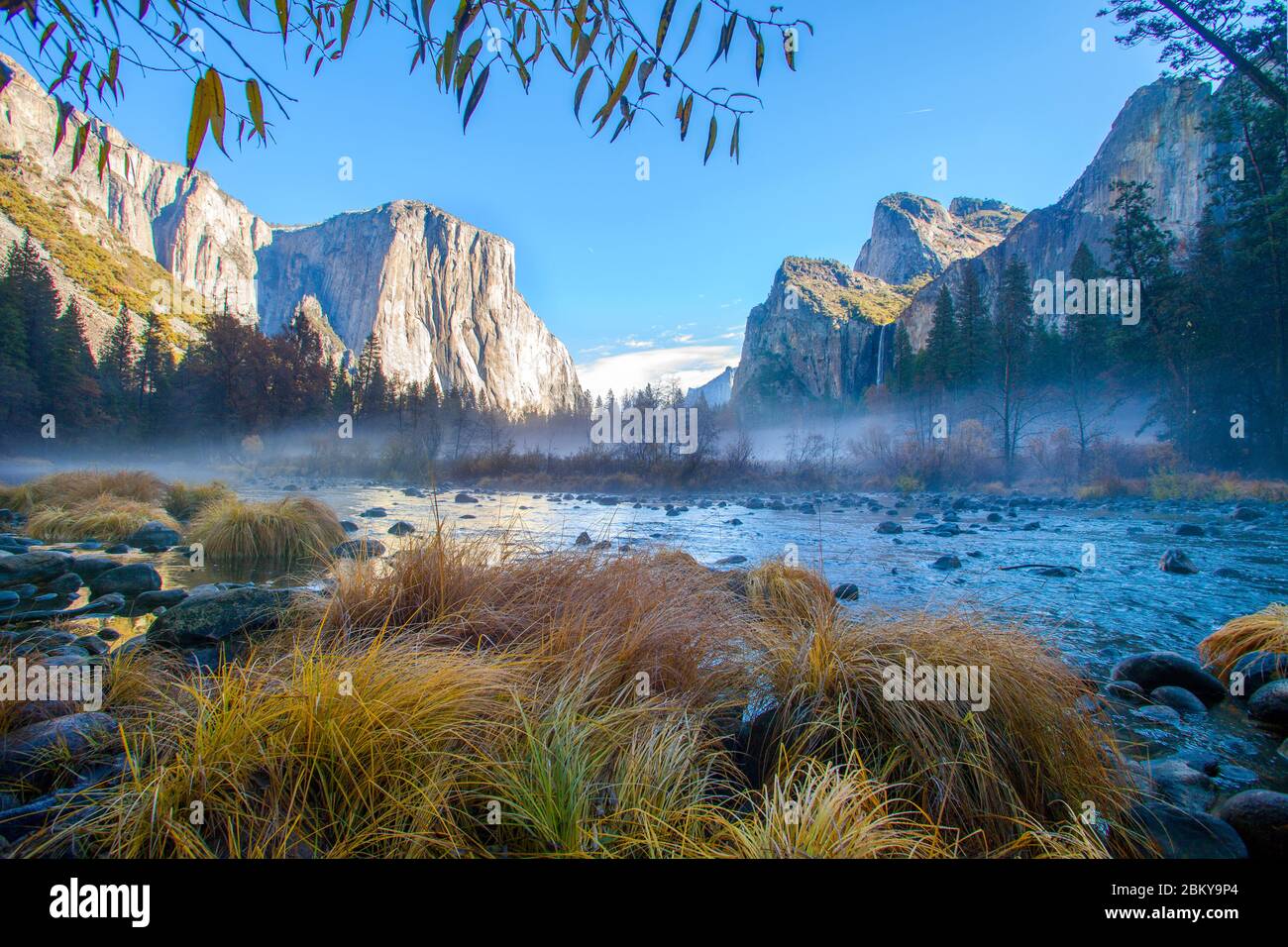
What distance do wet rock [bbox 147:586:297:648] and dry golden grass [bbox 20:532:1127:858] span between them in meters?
0.55

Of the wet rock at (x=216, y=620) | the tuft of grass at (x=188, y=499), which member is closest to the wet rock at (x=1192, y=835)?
the wet rock at (x=216, y=620)

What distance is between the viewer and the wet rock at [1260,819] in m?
1.79

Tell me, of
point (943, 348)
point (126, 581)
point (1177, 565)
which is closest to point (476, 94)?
point (126, 581)

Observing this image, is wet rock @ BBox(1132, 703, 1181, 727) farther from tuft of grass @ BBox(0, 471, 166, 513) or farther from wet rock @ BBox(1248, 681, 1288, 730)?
tuft of grass @ BBox(0, 471, 166, 513)

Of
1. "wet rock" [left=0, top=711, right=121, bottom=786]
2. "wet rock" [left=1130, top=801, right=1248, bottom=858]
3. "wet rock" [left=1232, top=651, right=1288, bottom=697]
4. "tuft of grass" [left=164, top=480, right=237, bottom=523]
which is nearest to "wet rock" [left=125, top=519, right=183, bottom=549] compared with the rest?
"tuft of grass" [left=164, top=480, right=237, bottom=523]

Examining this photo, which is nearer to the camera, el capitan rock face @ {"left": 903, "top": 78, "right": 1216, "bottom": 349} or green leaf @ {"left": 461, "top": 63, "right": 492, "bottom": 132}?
green leaf @ {"left": 461, "top": 63, "right": 492, "bottom": 132}

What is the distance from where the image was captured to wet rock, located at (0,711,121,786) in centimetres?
177

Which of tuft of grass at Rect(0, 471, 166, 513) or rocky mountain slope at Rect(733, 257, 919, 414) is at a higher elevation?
rocky mountain slope at Rect(733, 257, 919, 414)

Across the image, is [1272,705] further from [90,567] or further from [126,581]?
[90,567]

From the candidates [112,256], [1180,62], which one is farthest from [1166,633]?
[112,256]

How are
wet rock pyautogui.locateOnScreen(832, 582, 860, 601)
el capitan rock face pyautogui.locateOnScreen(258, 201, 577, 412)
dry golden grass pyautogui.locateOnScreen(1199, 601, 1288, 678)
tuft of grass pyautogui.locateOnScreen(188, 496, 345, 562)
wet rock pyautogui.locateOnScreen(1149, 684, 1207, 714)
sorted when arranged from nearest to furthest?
wet rock pyautogui.locateOnScreen(1149, 684, 1207, 714)
dry golden grass pyautogui.locateOnScreen(1199, 601, 1288, 678)
wet rock pyautogui.locateOnScreen(832, 582, 860, 601)
tuft of grass pyautogui.locateOnScreen(188, 496, 345, 562)
el capitan rock face pyautogui.locateOnScreen(258, 201, 577, 412)

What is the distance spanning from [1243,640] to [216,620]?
6859 mm

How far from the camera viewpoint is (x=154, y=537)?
770 centimetres
